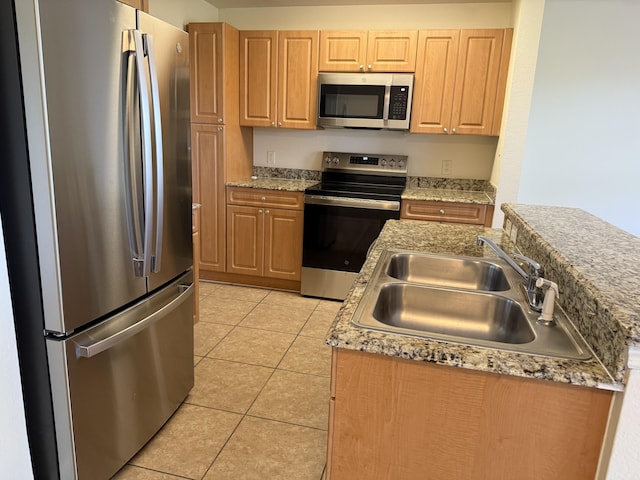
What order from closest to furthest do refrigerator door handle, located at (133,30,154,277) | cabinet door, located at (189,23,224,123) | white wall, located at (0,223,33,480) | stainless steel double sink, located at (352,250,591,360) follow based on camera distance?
stainless steel double sink, located at (352,250,591,360)
white wall, located at (0,223,33,480)
refrigerator door handle, located at (133,30,154,277)
cabinet door, located at (189,23,224,123)

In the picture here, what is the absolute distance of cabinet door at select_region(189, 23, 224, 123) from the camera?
11.6 feet

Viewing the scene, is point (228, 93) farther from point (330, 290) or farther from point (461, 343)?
point (461, 343)

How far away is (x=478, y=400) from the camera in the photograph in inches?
40.3

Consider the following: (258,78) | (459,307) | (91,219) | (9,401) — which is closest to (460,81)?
(258,78)

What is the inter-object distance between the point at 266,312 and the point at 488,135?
225 centimetres

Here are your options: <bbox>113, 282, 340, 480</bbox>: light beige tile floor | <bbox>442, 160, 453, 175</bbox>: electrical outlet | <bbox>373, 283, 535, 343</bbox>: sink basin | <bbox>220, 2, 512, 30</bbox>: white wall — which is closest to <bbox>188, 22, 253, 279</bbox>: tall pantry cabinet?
<bbox>220, 2, 512, 30</bbox>: white wall

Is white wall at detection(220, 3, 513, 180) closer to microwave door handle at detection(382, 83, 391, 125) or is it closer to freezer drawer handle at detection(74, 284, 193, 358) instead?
microwave door handle at detection(382, 83, 391, 125)

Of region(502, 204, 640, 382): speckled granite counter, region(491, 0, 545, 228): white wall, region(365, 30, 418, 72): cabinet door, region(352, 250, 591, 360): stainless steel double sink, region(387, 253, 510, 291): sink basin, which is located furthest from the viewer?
region(365, 30, 418, 72): cabinet door

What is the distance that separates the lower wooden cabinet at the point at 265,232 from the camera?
12.1 feet

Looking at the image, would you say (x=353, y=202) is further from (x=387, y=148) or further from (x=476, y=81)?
(x=476, y=81)

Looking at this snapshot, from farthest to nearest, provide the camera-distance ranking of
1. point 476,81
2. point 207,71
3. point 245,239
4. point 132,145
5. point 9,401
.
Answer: point 245,239
point 207,71
point 476,81
point 132,145
point 9,401

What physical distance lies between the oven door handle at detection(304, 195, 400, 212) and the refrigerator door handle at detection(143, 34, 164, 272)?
1882 mm

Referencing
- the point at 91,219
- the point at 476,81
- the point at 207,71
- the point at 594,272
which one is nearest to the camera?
the point at 594,272

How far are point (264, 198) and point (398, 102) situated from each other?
1330 millimetres
